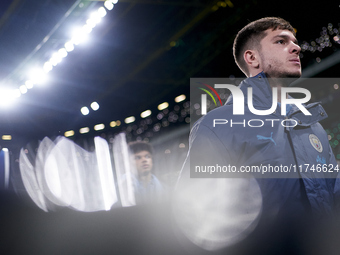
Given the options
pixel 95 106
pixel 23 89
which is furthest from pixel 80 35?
pixel 95 106

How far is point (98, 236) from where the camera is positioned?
2.50 feet

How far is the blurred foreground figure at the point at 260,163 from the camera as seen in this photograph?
89cm

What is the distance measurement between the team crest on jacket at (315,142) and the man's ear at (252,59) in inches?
16.7

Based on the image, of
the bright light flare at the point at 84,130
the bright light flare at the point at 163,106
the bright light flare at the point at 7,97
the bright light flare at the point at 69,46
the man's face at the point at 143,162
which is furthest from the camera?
the bright light flare at the point at 163,106

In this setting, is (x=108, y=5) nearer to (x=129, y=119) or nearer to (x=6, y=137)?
(x=6, y=137)

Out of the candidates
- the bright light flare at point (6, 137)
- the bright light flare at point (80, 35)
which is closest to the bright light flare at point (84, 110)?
the bright light flare at point (6, 137)

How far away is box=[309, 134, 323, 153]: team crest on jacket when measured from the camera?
130cm

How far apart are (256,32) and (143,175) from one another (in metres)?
2.55

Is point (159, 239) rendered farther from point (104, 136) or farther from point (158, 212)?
point (104, 136)

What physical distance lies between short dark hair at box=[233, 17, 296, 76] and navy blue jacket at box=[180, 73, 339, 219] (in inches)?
13.7

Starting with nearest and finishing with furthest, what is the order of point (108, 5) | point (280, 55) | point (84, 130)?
point (280, 55) < point (108, 5) < point (84, 130)

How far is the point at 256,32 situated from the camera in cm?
157

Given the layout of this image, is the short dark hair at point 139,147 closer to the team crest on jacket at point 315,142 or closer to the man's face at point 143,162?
the man's face at point 143,162

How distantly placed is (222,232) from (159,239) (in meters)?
0.19
